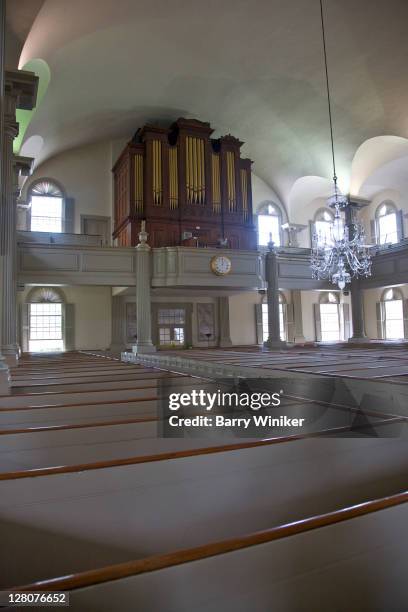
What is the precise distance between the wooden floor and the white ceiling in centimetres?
699

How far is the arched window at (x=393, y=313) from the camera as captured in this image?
14.0 m

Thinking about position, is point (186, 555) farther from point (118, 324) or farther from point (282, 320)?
point (282, 320)

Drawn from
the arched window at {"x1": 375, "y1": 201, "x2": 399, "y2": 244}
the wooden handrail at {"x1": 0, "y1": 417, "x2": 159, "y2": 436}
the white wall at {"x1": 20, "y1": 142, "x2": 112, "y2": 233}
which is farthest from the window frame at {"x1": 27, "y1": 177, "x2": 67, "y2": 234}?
the wooden handrail at {"x1": 0, "y1": 417, "x2": 159, "y2": 436}

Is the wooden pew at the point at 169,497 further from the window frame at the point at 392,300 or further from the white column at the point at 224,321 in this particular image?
the window frame at the point at 392,300

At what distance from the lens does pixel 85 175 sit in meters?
12.4

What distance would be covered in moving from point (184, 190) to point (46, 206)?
12.9ft

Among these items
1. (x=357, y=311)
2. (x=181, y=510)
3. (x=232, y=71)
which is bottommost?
(x=181, y=510)

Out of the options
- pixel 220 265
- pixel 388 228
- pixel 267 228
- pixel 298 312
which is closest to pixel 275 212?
pixel 267 228

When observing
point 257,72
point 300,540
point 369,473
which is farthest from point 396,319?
point 300,540

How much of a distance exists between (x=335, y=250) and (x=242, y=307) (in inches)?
240

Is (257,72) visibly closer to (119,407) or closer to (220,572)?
(119,407)

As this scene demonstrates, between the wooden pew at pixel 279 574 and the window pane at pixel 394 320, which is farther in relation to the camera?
the window pane at pixel 394 320

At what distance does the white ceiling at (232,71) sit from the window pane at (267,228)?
194 cm

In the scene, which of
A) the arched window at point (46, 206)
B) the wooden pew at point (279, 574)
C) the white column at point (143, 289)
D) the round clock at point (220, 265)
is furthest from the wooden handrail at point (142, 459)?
the arched window at point (46, 206)
